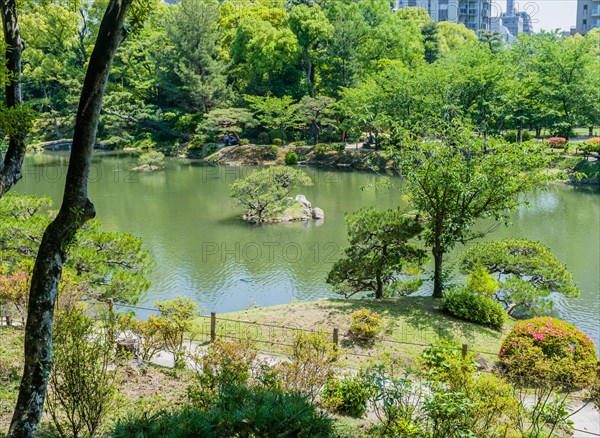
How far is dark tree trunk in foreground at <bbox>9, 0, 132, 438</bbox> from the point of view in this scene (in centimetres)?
402

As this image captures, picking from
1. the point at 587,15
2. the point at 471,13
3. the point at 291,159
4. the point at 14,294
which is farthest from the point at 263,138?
the point at 471,13

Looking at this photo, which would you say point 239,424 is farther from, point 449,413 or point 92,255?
point 92,255

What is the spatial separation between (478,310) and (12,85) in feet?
25.8

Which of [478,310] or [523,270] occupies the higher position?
[523,270]

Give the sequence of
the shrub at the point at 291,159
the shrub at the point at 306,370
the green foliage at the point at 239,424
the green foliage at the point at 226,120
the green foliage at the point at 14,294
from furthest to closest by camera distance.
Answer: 1. the green foliage at the point at 226,120
2. the shrub at the point at 291,159
3. the green foliage at the point at 14,294
4. the shrub at the point at 306,370
5. the green foliage at the point at 239,424

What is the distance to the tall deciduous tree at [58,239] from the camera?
158 inches

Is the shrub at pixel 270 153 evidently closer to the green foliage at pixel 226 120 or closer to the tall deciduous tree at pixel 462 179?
the green foliage at pixel 226 120

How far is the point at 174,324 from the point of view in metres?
7.29

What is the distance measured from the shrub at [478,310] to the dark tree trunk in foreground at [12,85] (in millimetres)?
7443

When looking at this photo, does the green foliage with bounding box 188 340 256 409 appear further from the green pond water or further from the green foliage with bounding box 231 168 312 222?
the green foliage with bounding box 231 168 312 222

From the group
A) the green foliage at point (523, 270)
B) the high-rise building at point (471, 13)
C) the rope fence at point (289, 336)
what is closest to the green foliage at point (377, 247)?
the green foliage at point (523, 270)

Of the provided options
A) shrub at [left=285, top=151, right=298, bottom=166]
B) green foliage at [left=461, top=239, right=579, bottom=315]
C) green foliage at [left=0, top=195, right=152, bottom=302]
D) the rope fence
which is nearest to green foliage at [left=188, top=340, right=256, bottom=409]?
the rope fence

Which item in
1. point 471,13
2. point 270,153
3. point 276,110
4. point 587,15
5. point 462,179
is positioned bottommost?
point 462,179

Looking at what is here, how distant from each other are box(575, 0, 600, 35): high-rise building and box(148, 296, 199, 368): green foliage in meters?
67.5
